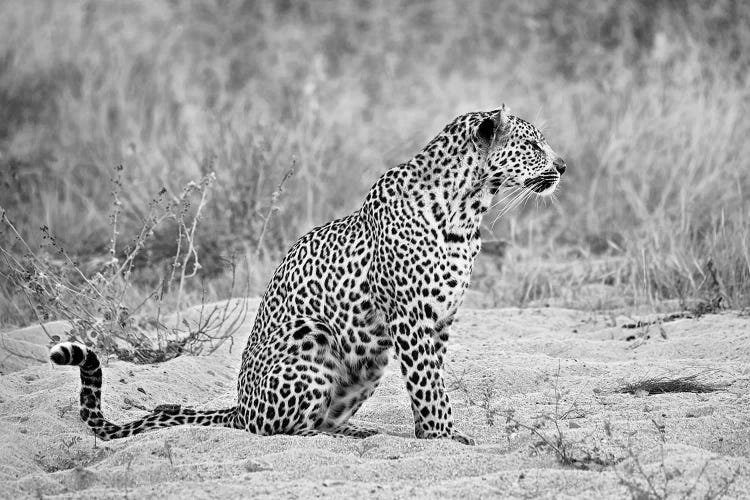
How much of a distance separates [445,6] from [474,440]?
48.4ft

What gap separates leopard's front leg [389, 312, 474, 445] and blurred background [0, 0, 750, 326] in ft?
5.33

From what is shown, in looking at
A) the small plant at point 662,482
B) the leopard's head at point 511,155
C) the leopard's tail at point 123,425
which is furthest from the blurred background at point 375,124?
the small plant at point 662,482

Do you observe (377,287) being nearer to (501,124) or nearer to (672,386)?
(501,124)

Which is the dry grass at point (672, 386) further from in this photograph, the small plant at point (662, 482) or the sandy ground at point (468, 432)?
the small plant at point (662, 482)

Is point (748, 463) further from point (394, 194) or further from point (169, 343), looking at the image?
point (169, 343)

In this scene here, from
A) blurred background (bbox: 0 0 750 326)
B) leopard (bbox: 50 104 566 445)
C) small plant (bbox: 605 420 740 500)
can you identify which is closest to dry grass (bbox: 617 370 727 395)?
leopard (bbox: 50 104 566 445)

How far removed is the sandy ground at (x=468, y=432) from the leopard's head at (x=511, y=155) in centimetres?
107

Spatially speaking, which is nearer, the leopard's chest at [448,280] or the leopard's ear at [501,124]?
the leopard's chest at [448,280]

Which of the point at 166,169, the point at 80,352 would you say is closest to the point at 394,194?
the point at 80,352

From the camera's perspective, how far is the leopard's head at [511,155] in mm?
5539

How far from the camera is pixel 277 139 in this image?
1098cm

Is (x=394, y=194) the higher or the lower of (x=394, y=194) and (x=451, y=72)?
the lower

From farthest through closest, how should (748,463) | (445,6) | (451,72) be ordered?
(445,6) < (451,72) < (748,463)

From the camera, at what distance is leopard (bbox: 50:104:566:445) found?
5.40 meters
